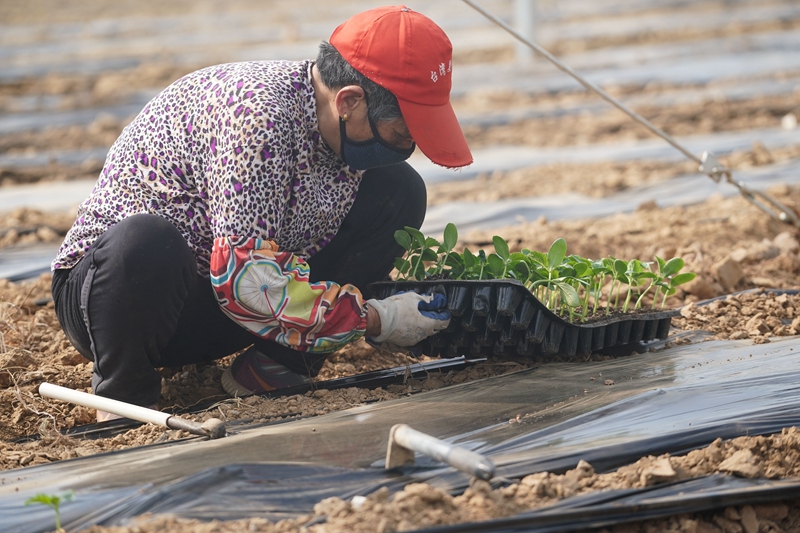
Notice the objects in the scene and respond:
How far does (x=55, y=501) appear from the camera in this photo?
135 centimetres

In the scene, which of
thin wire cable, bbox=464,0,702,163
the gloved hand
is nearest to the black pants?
the gloved hand

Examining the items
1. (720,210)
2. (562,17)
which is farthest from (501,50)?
(720,210)

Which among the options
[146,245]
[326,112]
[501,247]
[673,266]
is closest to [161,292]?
[146,245]

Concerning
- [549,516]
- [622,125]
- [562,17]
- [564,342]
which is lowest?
[549,516]

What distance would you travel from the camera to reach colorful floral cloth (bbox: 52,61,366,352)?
1886 millimetres

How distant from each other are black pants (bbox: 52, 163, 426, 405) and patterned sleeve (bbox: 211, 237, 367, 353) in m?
0.15

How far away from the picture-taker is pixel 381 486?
4.99 ft

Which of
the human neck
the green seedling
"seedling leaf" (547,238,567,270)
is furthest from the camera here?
"seedling leaf" (547,238,567,270)

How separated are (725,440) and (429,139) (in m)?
0.97

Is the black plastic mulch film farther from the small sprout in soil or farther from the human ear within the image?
the human ear

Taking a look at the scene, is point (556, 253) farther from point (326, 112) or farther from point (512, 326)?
point (326, 112)

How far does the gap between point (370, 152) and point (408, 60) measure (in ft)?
0.86

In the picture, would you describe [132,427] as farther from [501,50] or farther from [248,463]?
[501,50]

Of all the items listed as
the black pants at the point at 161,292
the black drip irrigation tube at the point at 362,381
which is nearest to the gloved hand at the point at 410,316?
the black drip irrigation tube at the point at 362,381
